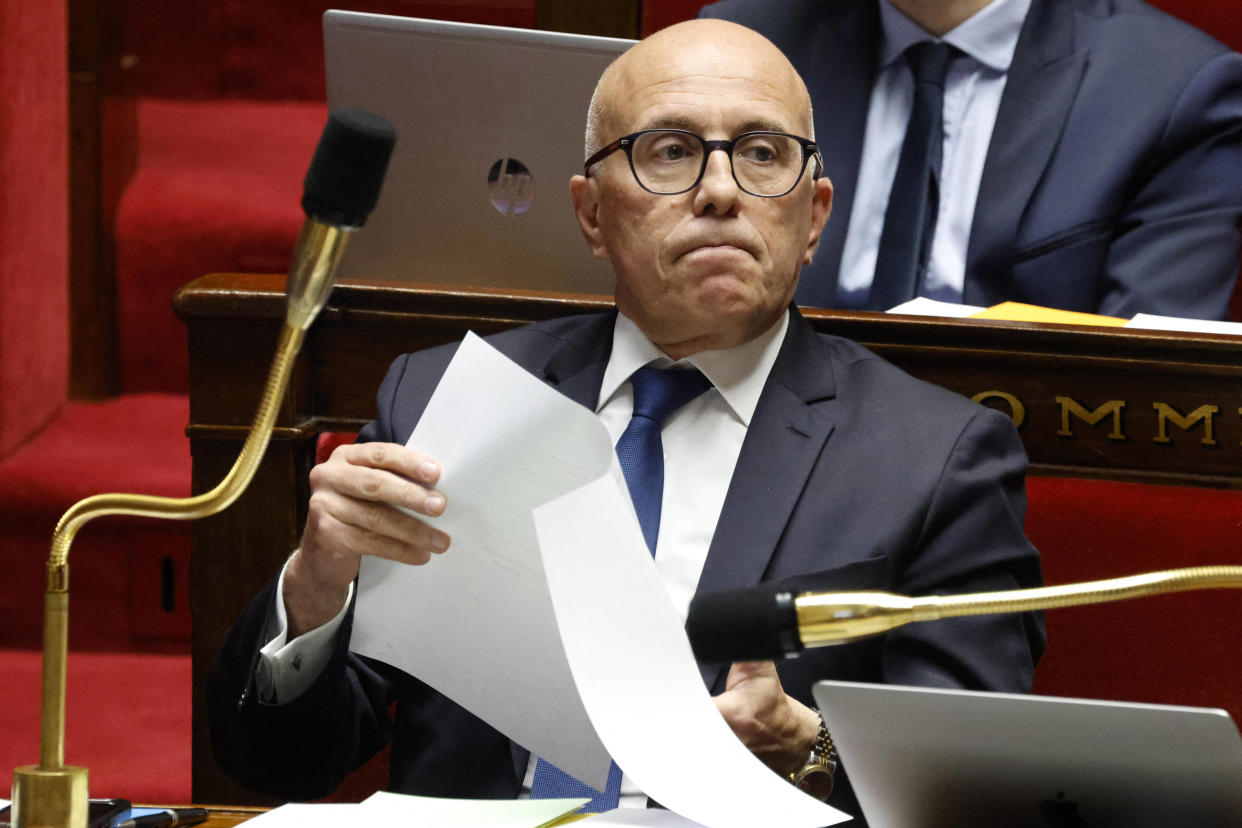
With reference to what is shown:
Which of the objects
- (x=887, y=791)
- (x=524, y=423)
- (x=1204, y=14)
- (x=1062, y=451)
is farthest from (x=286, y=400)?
(x=1204, y=14)

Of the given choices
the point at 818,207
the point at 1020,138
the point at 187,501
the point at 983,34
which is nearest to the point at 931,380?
the point at 818,207

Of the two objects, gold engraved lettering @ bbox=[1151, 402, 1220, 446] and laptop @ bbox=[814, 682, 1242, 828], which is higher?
gold engraved lettering @ bbox=[1151, 402, 1220, 446]

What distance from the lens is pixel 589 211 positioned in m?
1.36

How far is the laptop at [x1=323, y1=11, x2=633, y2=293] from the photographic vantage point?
144 cm

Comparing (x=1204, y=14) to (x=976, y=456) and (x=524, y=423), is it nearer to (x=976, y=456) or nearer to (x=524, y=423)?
(x=976, y=456)

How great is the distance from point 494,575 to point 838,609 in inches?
14.1

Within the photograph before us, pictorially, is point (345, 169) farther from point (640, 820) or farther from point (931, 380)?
point (931, 380)

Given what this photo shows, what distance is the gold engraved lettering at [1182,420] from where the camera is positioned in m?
1.34

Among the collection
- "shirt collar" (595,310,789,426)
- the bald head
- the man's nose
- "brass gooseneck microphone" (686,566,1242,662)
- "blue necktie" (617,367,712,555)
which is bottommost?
"brass gooseneck microphone" (686,566,1242,662)

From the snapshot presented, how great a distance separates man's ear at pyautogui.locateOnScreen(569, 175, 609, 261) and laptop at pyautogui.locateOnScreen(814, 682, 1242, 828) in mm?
694

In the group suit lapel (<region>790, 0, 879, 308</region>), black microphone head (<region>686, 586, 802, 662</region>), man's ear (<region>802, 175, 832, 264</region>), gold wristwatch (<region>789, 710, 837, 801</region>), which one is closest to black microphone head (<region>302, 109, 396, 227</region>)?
black microphone head (<region>686, 586, 802, 662</region>)

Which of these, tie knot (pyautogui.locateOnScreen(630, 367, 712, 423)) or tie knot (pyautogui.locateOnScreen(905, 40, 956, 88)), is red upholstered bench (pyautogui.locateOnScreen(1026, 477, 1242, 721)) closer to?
A: tie knot (pyautogui.locateOnScreen(630, 367, 712, 423))

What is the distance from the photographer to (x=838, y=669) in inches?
42.6

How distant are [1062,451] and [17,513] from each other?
4.54 feet
